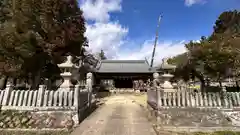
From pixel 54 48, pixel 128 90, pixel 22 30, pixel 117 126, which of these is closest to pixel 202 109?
pixel 117 126

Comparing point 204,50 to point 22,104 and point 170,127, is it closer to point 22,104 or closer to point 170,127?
point 170,127

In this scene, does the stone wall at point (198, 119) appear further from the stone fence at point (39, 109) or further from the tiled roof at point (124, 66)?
the tiled roof at point (124, 66)

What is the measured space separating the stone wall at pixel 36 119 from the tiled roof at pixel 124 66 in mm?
20947

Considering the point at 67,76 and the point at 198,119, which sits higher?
the point at 67,76

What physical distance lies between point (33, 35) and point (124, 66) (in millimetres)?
21048

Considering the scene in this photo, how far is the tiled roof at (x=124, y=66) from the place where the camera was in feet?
90.0

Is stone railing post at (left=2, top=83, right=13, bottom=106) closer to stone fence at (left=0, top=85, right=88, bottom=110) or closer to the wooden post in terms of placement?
stone fence at (left=0, top=85, right=88, bottom=110)

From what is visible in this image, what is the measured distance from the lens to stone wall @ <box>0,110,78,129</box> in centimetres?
551

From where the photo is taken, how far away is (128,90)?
2644 cm

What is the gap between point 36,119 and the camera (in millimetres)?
5672

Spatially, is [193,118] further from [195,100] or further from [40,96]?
[40,96]

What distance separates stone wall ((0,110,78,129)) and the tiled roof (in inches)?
825

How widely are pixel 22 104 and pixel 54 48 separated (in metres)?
6.45

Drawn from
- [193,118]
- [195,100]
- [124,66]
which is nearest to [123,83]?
[124,66]
